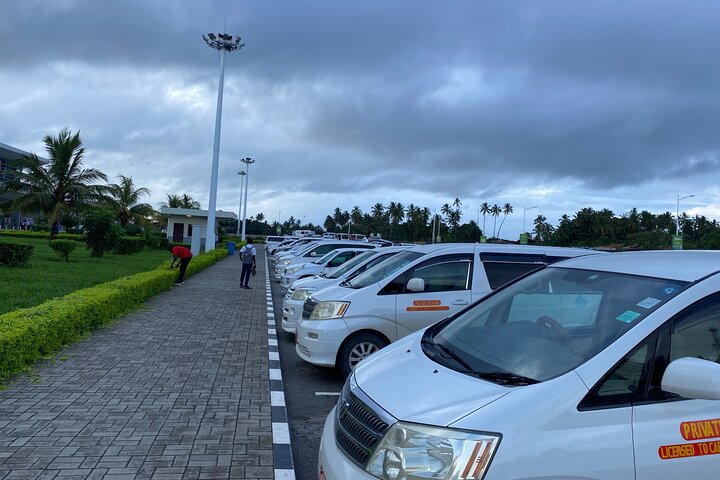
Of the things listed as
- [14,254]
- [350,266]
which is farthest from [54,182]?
[350,266]

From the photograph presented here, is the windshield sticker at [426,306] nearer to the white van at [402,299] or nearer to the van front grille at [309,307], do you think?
the white van at [402,299]

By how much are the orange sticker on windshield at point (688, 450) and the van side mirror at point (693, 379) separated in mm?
220

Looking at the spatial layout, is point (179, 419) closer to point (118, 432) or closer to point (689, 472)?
point (118, 432)

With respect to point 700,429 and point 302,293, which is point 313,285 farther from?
point 700,429

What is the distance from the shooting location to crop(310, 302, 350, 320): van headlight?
6805 mm

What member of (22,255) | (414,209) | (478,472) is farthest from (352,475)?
(414,209)

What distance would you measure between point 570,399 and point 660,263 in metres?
1.26

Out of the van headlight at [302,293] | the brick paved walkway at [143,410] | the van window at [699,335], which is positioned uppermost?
the van window at [699,335]

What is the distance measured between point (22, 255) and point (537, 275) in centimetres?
1906

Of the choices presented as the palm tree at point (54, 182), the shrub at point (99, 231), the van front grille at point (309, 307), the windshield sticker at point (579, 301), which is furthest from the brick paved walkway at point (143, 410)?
the palm tree at point (54, 182)

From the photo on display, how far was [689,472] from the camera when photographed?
2.22 metres

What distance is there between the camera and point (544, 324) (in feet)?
10.8

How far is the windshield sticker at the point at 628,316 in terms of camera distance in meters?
2.65

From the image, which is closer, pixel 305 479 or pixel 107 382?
pixel 305 479
